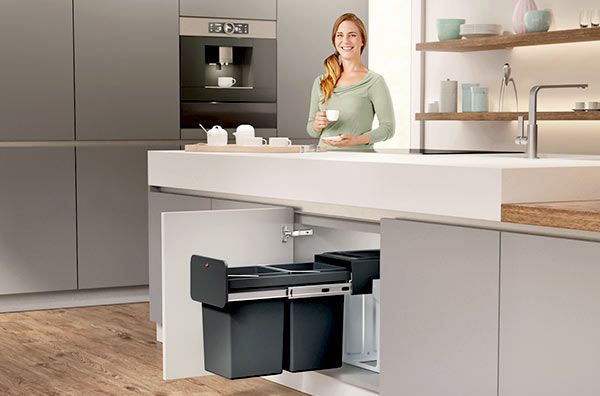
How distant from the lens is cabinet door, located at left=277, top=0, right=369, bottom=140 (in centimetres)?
663

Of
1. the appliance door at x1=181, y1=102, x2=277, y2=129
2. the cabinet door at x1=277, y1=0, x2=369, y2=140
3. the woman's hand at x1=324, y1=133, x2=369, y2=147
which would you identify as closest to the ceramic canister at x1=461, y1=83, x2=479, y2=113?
the cabinet door at x1=277, y1=0, x2=369, y2=140

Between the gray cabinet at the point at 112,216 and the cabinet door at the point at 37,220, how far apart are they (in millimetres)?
64

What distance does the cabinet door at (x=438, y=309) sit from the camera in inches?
115

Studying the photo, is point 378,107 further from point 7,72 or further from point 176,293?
point 7,72

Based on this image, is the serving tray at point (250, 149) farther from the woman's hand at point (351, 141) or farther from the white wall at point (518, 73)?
the white wall at point (518, 73)

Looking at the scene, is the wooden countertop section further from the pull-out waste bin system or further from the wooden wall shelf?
the wooden wall shelf

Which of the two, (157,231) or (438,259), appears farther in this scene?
(157,231)

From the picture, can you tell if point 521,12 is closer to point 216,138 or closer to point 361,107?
point 361,107

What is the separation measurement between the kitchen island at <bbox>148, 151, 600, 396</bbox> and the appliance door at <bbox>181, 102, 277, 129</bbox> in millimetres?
2358

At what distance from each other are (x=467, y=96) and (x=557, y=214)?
3.83 metres

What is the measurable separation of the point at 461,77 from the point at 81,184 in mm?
2328

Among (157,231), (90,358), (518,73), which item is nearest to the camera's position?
(90,358)

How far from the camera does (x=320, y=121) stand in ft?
14.8

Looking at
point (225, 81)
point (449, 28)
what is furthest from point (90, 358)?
point (449, 28)
